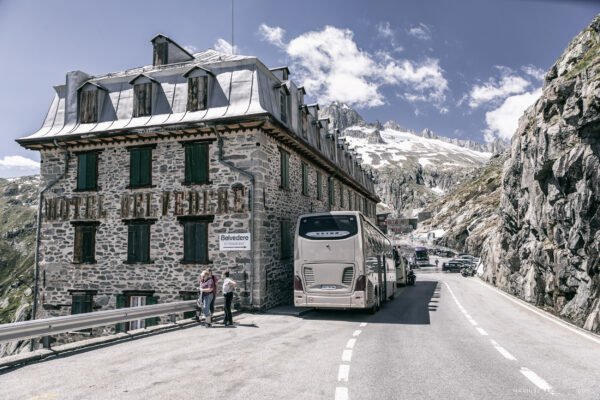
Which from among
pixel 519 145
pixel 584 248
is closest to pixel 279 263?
pixel 584 248

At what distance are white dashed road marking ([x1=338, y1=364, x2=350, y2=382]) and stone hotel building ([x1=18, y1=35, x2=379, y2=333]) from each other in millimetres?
8182

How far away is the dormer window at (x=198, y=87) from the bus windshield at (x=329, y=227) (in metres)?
7.17

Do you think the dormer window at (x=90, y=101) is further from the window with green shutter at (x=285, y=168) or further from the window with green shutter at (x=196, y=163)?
the window with green shutter at (x=285, y=168)

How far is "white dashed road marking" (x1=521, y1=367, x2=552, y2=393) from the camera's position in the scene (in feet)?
18.7

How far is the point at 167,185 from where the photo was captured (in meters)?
16.5

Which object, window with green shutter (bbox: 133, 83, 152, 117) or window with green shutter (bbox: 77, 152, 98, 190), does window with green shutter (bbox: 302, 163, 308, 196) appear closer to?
window with green shutter (bbox: 133, 83, 152, 117)

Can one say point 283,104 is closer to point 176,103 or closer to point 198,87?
point 198,87

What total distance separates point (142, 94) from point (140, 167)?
136 inches

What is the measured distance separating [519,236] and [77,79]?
2550 centimetres

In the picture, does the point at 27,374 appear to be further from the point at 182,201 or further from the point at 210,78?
the point at 210,78

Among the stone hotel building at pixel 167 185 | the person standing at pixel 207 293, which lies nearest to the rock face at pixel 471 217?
the stone hotel building at pixel 167 185

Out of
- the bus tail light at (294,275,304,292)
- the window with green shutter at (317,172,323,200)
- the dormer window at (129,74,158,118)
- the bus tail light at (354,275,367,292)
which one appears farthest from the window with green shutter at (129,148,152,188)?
the bus tail light at (354,275,367,292)

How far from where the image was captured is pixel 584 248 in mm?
14102

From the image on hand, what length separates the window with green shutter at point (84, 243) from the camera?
56.9 feet
